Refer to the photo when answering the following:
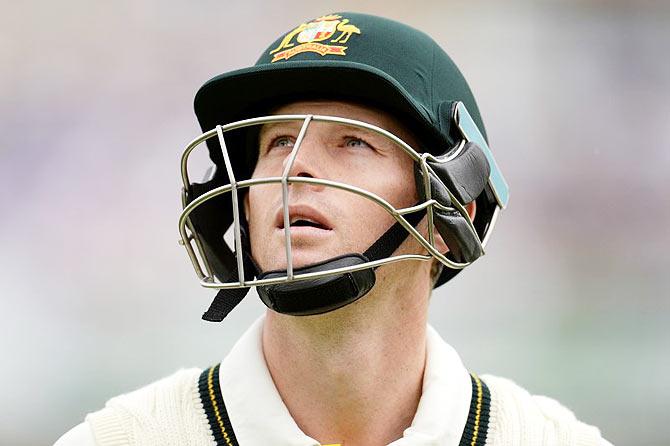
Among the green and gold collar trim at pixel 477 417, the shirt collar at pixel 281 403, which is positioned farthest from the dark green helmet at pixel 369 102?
the green and gold collar trim at pixel 477 417

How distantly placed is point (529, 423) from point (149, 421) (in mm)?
725

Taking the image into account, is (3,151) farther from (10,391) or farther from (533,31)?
(533,31)

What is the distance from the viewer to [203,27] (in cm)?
473

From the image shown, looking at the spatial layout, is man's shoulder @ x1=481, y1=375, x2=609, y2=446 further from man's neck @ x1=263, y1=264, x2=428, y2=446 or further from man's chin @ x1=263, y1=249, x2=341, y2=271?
man's chin @ x1=263, y1=249, x2=341, y2=271

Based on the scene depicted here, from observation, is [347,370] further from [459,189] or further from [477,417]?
[459,189]

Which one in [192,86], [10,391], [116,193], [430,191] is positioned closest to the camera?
[430,191]

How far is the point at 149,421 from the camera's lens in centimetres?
210

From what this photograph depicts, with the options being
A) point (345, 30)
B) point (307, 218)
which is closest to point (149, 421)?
point (307, 218)

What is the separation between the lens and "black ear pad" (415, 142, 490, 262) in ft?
6.73

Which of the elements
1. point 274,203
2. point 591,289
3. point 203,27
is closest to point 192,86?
point 203,27

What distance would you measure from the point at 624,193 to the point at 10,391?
2.55 m

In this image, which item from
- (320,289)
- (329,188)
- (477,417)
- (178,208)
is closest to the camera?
(320,289)

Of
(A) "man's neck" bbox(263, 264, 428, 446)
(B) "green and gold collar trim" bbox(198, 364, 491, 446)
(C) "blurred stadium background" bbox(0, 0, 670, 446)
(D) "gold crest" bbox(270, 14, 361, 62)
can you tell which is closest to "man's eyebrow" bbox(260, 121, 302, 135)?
(D) "gold crest" bbox(270, 14, 361, 62)

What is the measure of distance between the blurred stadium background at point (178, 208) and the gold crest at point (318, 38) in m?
2.01
